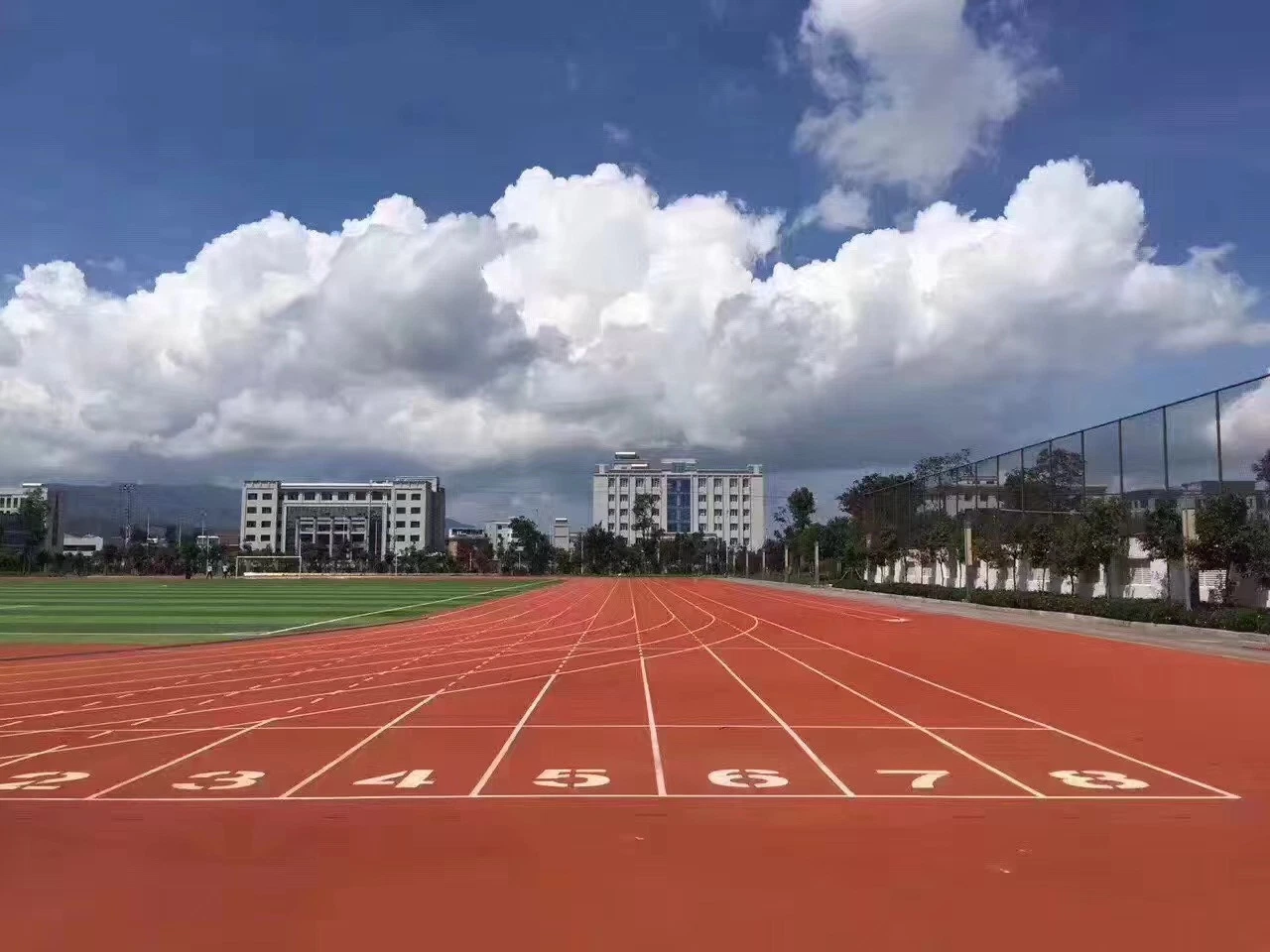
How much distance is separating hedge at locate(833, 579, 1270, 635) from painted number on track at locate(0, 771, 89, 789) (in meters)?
23.9

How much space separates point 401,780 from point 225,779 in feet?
4.90

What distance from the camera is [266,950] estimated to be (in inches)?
193

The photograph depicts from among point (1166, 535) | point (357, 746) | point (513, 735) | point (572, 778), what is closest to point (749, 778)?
point (572, 778)

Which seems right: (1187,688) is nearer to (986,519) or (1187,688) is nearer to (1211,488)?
(1211,488)

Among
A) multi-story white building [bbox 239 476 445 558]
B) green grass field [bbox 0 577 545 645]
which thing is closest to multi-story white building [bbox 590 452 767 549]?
multi-story white building [bbox 239 476 445 558]

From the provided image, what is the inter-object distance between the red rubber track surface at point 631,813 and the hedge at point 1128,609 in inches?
381

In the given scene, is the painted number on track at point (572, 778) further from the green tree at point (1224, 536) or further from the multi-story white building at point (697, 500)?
the multi-story white building at point (697, 500)

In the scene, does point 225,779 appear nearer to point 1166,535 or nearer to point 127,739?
point 127,739

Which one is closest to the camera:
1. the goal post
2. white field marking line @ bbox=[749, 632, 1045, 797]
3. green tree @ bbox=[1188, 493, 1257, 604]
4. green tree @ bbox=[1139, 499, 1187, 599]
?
white field marking line @ bbox=[749, 632, 1045, 797]

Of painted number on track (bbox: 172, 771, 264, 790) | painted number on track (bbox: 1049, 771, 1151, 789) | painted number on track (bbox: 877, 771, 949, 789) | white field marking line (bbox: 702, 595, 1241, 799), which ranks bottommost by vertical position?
white field marking line (bbox: 702, 595, 1241, 799)

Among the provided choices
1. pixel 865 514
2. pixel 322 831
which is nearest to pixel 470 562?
pixel 865 514

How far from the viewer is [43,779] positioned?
8.74m

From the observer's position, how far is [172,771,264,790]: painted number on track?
27.8 feet

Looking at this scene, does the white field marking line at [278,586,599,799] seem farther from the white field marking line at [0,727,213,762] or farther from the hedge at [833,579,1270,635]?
the hedge at [833,579,1270,635]
